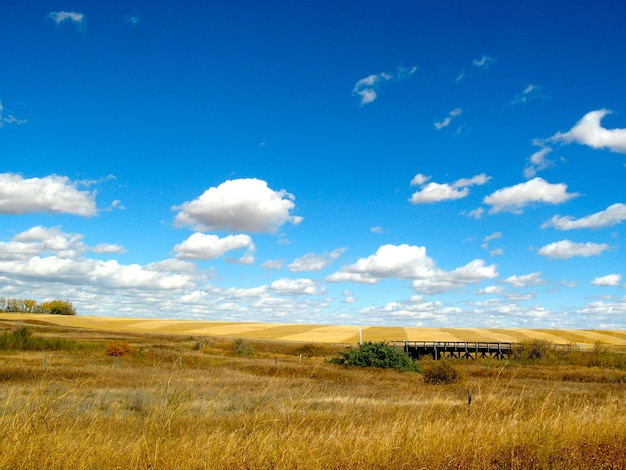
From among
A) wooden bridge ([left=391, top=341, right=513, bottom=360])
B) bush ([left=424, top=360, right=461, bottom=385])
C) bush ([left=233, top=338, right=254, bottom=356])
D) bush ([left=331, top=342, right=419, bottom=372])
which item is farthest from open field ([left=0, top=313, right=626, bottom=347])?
bush ([left=424, top=360, right=461, bottom=385])

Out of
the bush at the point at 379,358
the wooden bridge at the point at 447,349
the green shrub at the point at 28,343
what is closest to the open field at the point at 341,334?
the wooden bridge at the point at 447,349

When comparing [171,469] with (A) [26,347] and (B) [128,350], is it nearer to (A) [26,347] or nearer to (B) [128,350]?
(B) [128,350]

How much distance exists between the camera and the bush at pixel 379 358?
143 feet

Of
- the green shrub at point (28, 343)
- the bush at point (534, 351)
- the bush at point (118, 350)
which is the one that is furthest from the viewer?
the bush at point (534, 351)

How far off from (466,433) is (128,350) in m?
50.3

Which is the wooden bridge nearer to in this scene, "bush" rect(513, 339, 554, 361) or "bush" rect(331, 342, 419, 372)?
"bush" rect(513, 339, 554, 361)

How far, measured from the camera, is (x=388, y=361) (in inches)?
1716

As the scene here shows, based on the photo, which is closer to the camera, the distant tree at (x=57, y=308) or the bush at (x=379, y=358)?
the bush at (x=379, y=358)

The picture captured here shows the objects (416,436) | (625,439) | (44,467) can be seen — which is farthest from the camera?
(625,439)

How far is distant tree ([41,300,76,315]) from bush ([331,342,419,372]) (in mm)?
136360

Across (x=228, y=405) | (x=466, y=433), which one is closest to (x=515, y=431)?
(x=466, y=433)

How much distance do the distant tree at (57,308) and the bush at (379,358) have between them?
136360mm

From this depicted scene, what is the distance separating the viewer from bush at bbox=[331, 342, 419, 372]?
4347cm

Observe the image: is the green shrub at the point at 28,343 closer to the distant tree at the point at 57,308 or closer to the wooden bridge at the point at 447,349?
the wooden bridge at the point at 447,349
